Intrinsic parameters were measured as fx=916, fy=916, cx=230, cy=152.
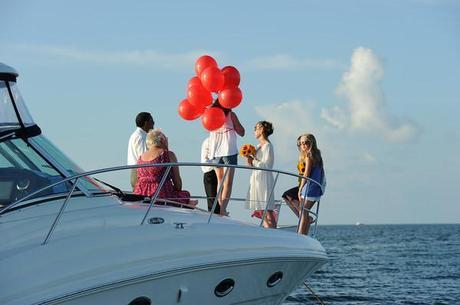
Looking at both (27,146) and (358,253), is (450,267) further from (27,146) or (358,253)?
(27,146)

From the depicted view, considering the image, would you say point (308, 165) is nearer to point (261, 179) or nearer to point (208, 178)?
point (261, 179)

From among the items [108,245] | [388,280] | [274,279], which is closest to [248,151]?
[274,279]

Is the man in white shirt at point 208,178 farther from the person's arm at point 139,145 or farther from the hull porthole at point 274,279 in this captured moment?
the hull porthole at point 274,279

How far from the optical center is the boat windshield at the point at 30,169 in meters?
7.14

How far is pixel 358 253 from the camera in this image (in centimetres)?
5112

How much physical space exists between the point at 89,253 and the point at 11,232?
0.60m

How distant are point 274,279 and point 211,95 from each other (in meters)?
3.55

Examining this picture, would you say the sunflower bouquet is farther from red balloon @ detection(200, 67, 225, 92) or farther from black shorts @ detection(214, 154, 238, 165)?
red balloon @ detection(200, 67, 225, 92)

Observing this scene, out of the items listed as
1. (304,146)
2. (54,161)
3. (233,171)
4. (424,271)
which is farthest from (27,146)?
(424,271)

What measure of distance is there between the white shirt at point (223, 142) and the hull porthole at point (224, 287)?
10.4 ft

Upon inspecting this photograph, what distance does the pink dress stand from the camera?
8.62 meters

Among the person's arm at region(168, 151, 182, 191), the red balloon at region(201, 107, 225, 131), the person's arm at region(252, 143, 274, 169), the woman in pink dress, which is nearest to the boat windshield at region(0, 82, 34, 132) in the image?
the woman in pink dress

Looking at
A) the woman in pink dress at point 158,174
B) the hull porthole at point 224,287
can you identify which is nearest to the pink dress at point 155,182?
the woman in pink dress at point 158,174

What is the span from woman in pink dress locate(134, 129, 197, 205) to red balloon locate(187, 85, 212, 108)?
68.7 inches
